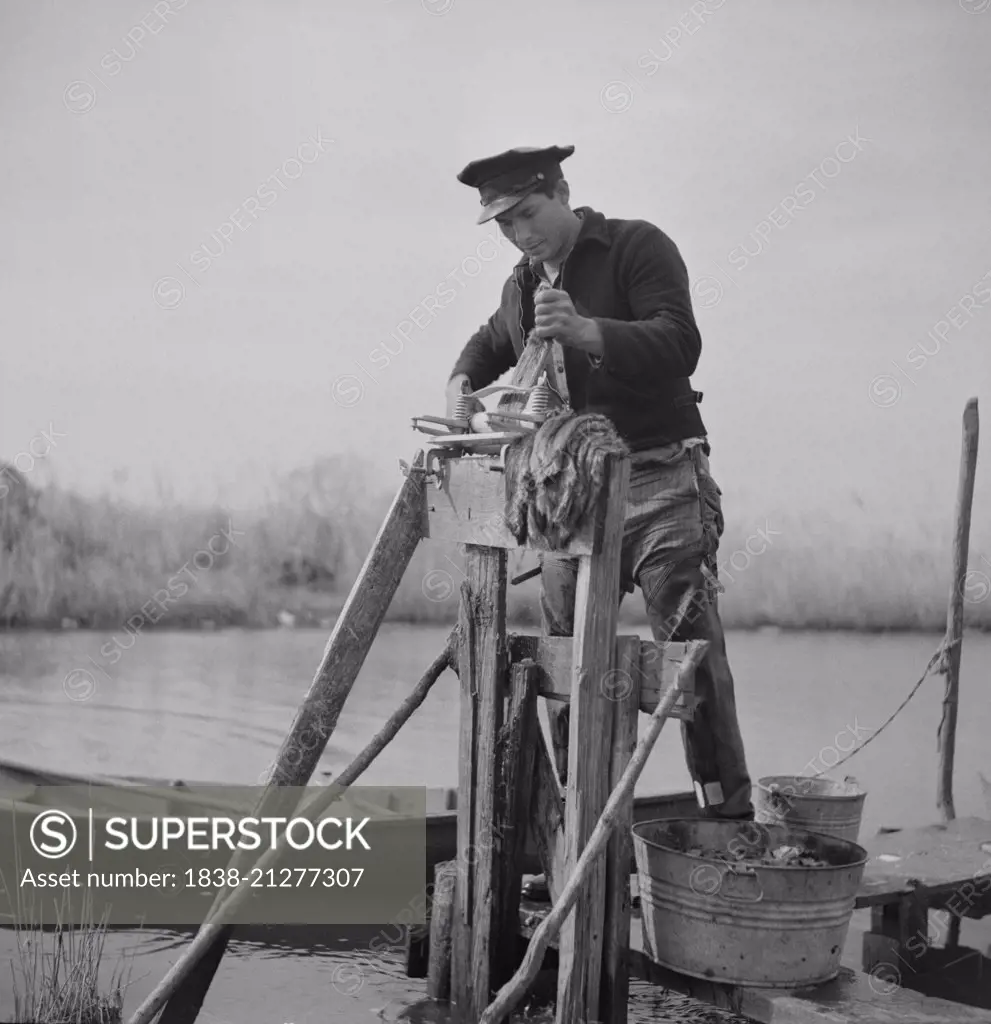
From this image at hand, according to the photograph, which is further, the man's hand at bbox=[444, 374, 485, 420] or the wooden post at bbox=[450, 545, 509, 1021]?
the man's hand at bbox=[444, 374, 485, 420]

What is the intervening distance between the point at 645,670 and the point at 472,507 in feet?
2.41

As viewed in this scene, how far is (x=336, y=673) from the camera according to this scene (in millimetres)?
3701

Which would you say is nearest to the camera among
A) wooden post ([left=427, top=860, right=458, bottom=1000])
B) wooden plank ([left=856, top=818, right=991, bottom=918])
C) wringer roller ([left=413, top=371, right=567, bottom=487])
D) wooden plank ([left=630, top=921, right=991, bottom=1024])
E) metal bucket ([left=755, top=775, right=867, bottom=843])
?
wooden plank ([left=630, top=921, right=991, bottom=1024])

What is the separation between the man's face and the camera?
12.0 feet

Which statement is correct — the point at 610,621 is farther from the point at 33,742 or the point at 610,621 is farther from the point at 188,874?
the point at 33,742

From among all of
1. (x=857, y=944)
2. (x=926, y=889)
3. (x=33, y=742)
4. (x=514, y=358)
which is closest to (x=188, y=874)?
(x=514, y=358)

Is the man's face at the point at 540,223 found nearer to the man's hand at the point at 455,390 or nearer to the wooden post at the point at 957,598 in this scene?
the man's hand at the point at 455,390

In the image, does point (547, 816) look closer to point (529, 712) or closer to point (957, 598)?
point (529, 712)

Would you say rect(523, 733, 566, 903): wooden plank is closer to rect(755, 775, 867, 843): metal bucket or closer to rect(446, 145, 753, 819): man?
rect(446, 145, 753, 819): man

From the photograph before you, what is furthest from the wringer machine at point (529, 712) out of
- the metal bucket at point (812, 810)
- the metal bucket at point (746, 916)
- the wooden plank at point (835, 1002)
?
the metal bucket at point (812, 810)

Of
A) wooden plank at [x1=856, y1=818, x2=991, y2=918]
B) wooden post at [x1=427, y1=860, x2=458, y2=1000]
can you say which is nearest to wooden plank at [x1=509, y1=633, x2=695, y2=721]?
wooden post at [x1=427, y1=860, x2=458, y2=1000]

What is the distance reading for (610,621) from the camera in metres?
3.20

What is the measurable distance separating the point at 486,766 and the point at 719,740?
70 centimetres

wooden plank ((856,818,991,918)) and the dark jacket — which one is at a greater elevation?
the dark jacket
